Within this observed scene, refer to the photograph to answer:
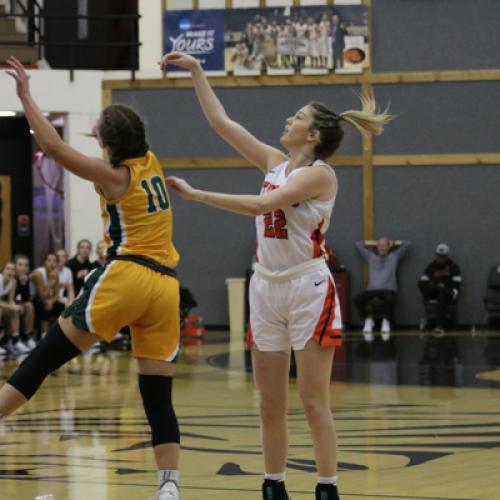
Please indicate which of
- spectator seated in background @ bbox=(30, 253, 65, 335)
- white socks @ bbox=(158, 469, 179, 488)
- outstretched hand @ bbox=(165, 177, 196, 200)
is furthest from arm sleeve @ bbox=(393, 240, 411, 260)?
outstretched hand @ bbox=(165, 177, 196, 200)

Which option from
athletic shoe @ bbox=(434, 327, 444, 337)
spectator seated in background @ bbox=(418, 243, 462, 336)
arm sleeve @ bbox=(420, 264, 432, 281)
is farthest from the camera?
arm sleeve @ bbox=(420, 264, 432, 281)

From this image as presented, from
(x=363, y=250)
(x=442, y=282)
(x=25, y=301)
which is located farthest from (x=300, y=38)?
(x=25, y=301)

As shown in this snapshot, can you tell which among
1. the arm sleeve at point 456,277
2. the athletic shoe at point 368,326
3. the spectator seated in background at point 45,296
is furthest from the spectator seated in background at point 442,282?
the spectator seated in background at point 45,296

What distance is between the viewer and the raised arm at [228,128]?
5.23m

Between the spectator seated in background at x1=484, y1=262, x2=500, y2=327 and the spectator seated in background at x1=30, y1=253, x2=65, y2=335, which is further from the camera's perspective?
the spectator seated in background at x1=484, y1=262, x2=500, y2=327

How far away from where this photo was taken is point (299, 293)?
4848mm

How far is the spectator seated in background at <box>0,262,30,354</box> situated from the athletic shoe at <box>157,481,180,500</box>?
31.7ft

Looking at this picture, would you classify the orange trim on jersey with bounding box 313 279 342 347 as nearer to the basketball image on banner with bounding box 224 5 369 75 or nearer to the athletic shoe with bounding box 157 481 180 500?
the athletic shoe with bounding box 157 481 180 500

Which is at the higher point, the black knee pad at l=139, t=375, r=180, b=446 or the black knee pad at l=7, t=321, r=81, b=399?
the black knee pad at l=7, t=321, r=81, b=399

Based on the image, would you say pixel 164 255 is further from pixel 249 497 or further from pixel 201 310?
pixel 201 310

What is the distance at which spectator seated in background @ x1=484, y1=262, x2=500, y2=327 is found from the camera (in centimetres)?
1819

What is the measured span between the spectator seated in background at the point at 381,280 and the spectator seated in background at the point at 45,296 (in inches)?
197

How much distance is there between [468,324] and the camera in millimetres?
19078

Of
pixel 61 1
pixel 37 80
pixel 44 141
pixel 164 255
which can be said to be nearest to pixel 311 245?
pixel 164 255
